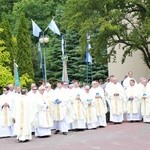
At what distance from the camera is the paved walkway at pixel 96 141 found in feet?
47.1

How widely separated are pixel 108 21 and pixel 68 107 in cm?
751

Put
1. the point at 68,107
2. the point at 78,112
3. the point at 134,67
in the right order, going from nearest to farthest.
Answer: the point at 68,107, the point at 78,112, the point at 134,67

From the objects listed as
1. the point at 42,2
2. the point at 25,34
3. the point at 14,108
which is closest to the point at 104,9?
the point at 14,108

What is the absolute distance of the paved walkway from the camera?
14.4m

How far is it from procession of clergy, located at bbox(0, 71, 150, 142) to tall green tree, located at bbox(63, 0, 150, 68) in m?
4.00

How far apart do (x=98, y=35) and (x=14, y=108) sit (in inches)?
396

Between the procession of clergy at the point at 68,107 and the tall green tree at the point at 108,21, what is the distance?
13.1 ft

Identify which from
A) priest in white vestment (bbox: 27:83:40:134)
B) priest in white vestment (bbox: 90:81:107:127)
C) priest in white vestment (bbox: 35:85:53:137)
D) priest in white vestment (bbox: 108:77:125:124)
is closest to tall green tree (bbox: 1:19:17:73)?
priest in white vestment (bbox: 108:77:125:124)

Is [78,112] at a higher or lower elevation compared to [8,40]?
lower

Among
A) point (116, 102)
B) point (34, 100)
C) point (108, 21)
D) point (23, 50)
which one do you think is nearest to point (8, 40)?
point (23, 50)

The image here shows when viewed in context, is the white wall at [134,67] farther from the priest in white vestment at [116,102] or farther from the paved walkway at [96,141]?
the paved walkway at [96,141]

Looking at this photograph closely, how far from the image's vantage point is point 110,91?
1991 centimetres

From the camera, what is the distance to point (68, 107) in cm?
1809

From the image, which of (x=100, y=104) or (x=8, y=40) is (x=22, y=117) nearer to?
(x=100, y=104)
